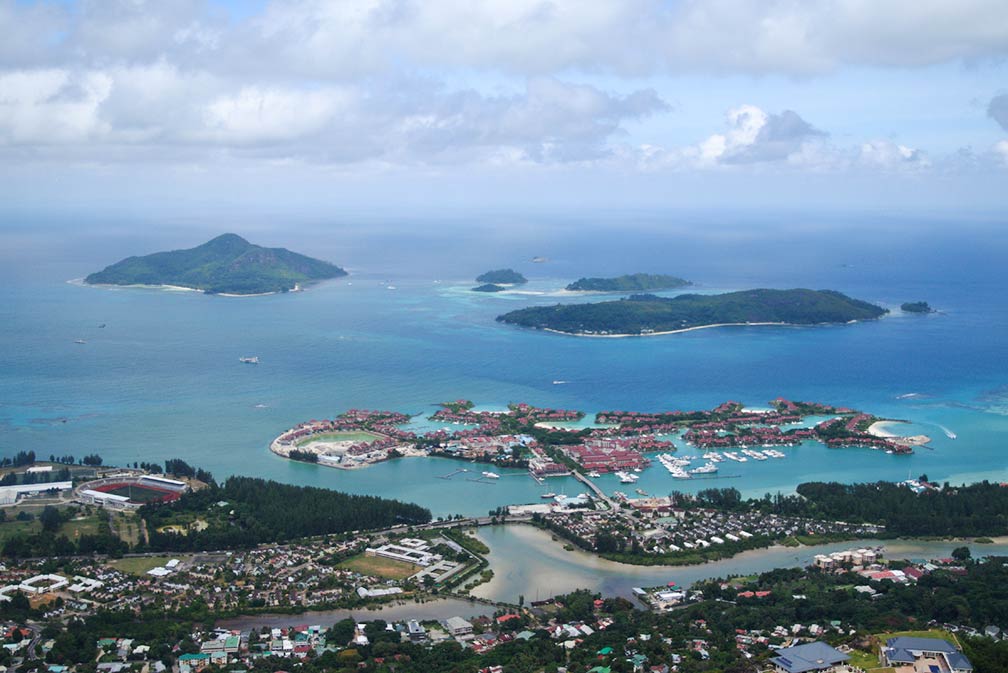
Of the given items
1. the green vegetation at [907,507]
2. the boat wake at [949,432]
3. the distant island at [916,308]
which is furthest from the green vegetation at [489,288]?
the green vegetation at [907,507]

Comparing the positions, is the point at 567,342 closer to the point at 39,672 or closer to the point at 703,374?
the point at 703,374

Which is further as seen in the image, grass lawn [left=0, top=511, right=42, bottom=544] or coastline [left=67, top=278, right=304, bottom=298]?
coastline [left=67, top=278, right=304, bottom=298]

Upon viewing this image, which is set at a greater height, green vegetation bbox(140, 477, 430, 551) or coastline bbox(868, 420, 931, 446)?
coastline bbox(868, 420, 931, 446)

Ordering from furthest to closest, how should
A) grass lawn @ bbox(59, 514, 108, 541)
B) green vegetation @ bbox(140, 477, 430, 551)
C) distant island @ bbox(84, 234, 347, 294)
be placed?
1. distant island @ bbox(84, 234, 347, 294)
2. grass lawn @ bbox(59, 514, 108, 541)
3. green vegetation @ bbox(140, 477, 430, 551)

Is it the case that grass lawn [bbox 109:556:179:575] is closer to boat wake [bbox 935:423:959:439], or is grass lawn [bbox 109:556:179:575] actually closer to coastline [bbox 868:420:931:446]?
coastline [bbox 868:420:931:446]

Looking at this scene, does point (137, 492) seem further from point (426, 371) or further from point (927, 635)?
point (927, 635)

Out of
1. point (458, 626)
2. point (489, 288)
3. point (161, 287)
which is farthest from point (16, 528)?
point (161, 287)

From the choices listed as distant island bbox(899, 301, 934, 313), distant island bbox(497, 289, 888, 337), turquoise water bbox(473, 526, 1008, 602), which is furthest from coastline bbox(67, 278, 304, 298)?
turquoise water bbox(473, 526, 1008, 602)
